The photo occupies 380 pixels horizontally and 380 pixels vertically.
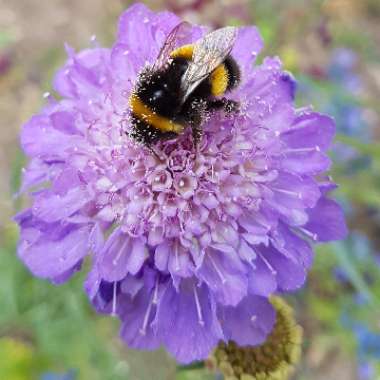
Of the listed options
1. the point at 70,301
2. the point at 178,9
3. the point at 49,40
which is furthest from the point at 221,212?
the point at 49,40

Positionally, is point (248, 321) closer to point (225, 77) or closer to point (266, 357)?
point (266, 357)

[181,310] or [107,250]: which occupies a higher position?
[107,250]

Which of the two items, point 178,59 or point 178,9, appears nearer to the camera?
point 178,59

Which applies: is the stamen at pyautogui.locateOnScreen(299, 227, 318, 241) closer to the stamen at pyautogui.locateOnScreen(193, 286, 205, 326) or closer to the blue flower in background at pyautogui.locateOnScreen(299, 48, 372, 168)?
the stamen at pyautogui.locateOnScreen(193, 286, 205, 326)

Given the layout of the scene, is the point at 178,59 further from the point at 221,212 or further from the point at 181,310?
the point at 181,310

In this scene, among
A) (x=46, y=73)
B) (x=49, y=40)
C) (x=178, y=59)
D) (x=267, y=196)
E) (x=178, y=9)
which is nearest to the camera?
(x=178, y=59)

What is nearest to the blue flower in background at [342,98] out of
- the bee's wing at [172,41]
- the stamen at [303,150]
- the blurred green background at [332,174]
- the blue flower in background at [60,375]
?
the blurred green background at [332,174]

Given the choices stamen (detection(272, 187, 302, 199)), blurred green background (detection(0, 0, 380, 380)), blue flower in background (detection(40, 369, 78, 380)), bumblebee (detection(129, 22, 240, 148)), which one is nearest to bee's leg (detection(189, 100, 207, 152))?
bumblebee (detection(129, 22, 240, 148))
